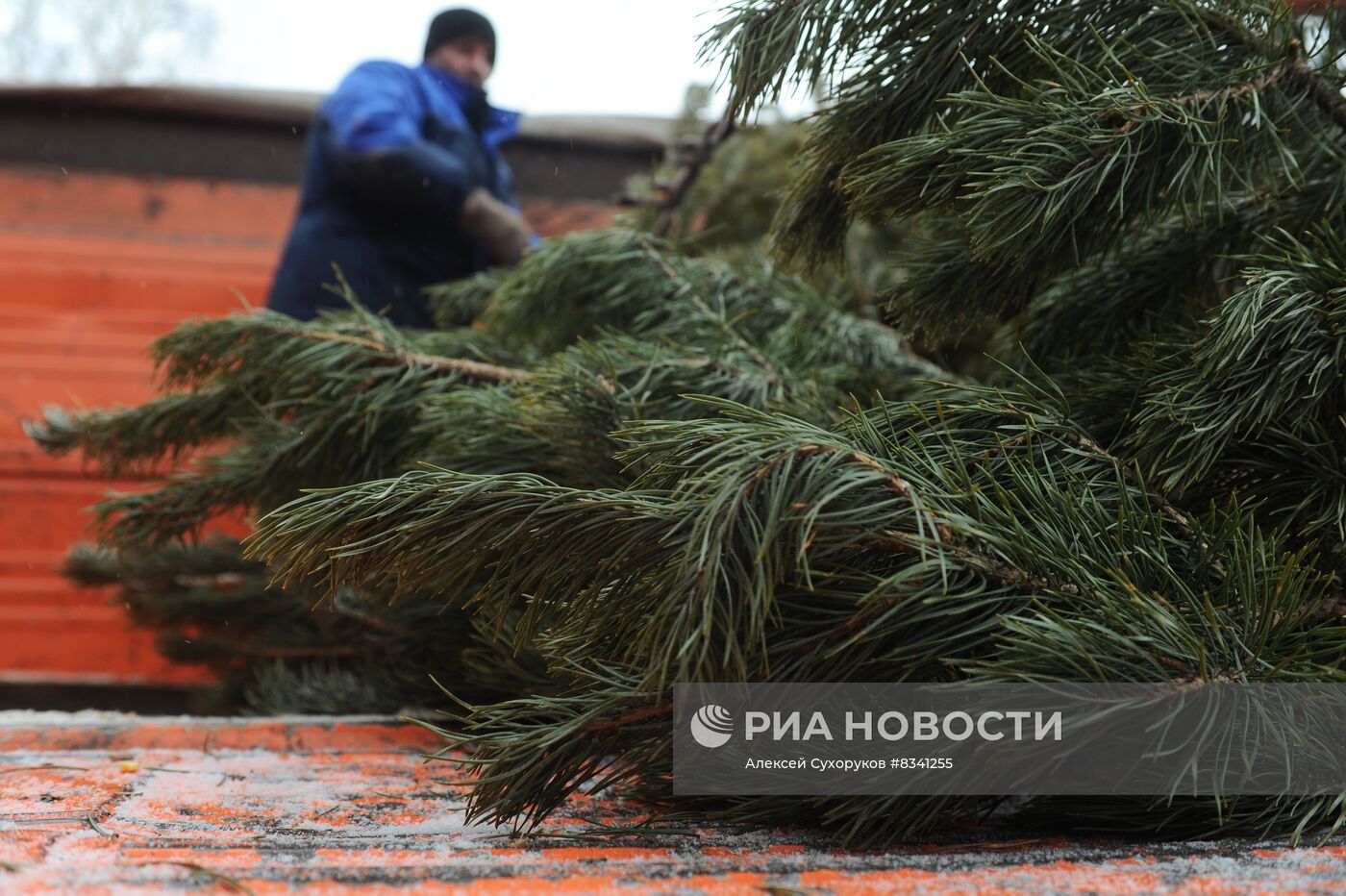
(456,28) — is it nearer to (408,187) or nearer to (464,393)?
(408,187)

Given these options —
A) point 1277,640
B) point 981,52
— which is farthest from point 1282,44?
point 1277,640

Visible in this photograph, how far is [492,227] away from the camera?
3.86ft

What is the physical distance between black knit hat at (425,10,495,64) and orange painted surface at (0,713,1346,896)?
34.2 inches

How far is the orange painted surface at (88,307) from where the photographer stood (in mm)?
1350

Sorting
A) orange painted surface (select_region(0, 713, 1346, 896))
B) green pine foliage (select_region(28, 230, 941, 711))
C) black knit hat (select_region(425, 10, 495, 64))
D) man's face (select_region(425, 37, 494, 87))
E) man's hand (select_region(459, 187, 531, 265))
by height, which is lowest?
orange painted surface (select_region(0, 713, 1346, 896))

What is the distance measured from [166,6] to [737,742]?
1.74 m

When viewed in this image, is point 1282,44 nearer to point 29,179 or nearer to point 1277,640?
point 1277,640

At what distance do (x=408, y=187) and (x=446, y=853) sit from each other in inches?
34.7

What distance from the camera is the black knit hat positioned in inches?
45.9
